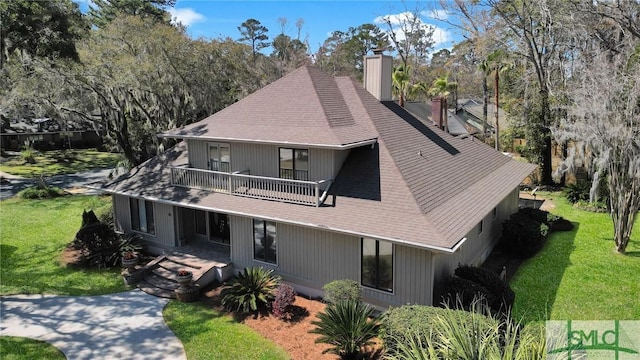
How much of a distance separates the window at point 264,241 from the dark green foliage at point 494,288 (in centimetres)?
621

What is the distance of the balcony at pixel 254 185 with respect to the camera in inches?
558

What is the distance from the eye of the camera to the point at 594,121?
16.1 metres

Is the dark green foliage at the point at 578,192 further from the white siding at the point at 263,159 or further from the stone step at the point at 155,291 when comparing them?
the stone step at the point at 155,291

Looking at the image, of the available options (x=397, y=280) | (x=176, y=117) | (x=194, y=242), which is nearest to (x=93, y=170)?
(x=176, y=117)

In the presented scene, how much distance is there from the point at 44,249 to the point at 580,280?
21.4m

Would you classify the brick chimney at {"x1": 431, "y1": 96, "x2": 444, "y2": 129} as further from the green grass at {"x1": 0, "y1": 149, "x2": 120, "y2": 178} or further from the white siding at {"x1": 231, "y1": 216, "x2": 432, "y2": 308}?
the green grass at {"x1": 0, "y1": 149, "x2": 120, "y2": 178}

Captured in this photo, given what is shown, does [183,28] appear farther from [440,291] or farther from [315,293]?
[440,291]

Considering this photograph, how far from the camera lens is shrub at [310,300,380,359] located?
10148 mm

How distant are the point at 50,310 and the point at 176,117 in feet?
60.8

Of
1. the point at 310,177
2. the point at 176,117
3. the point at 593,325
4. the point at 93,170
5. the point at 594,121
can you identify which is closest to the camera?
the point at 593,325

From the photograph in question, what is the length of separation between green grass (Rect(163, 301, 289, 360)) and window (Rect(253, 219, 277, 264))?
2.49 metres

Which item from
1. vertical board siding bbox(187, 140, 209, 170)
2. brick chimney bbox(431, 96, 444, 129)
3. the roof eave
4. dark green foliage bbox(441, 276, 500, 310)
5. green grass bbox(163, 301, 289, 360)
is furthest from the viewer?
brick chimney bbox(431, 96, 444, 129)

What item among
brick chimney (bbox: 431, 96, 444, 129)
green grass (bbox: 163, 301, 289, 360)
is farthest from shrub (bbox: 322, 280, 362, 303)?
brick chimney (bbox: 431, 96, 444, 129)

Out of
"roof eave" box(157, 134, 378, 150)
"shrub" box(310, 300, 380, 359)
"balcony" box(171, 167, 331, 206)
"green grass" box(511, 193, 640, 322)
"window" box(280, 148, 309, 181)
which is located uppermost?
"roof eave" box(157, 134, 378, 150)
